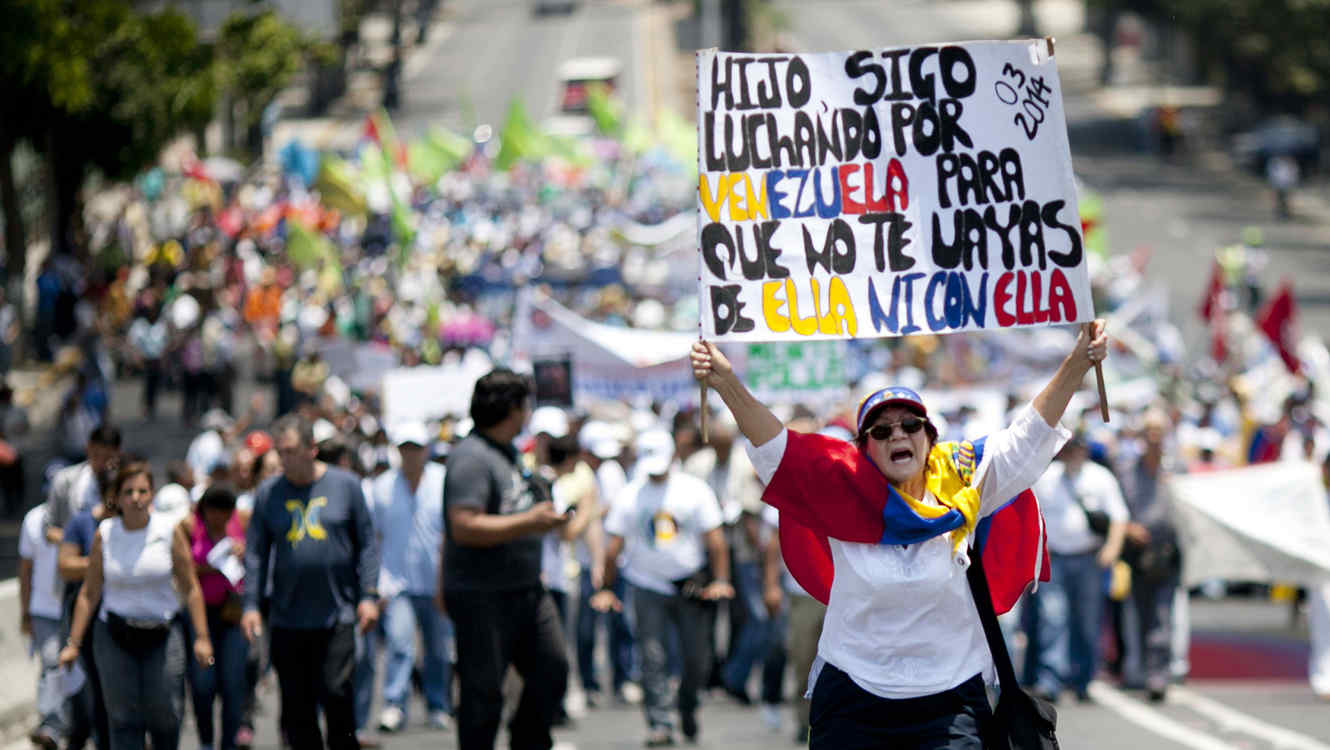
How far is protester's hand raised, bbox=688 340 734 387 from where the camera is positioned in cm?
654

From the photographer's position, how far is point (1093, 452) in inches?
568

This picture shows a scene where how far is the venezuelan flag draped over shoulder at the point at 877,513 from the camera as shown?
250 inches

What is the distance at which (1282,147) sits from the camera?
58.2m

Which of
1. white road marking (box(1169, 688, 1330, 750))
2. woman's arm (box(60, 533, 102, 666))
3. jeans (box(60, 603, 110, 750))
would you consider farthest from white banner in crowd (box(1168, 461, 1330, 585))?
woman's arm (box(60, 533, 102, 666))

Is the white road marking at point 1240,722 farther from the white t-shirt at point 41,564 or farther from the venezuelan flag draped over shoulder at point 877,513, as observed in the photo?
the white t-shirt at point 41,564

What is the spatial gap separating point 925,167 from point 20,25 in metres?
21.6

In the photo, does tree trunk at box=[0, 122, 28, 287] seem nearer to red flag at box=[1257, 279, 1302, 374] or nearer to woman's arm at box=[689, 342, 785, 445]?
red flag at box=[1257, 279, 1302, 374]

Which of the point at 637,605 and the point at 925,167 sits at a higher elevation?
the point at 925,167

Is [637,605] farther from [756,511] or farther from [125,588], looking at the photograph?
[125,588]

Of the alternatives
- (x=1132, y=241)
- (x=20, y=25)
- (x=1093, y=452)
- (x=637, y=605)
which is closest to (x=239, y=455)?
(x=637, y=605)

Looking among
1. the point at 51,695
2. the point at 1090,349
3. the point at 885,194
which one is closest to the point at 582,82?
the point at 51,695

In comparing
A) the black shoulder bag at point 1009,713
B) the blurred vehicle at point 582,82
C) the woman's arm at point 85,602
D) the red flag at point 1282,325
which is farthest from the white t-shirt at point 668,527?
the blurred vehicle at point 582,82

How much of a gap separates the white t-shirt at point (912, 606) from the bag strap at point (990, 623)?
0.09 ft

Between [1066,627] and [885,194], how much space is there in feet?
22.0
